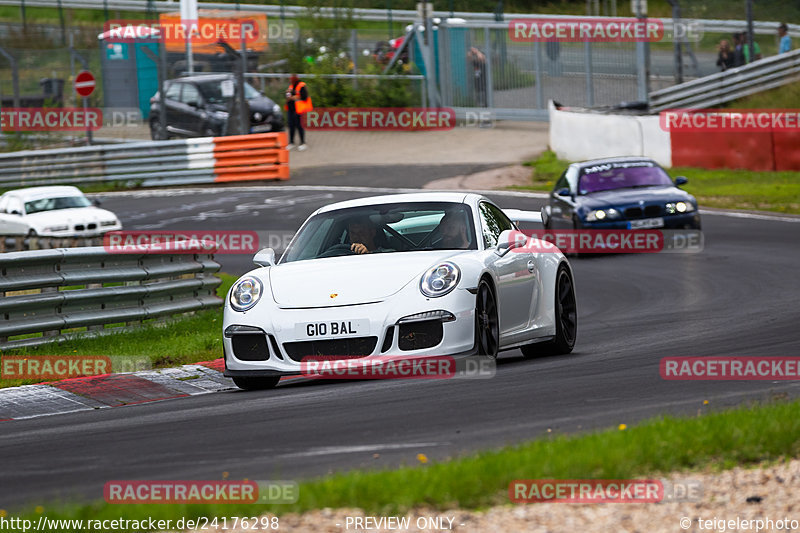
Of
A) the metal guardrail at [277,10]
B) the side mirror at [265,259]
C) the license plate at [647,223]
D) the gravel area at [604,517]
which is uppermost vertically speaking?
the metal guardrail at [277,10]

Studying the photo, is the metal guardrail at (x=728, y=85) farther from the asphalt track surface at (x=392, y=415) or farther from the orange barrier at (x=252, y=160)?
the asphalt track surface at (x=392, y=415)

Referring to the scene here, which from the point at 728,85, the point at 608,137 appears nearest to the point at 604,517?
the point at 608,137

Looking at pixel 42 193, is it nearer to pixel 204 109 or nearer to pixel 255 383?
pixel 204 109

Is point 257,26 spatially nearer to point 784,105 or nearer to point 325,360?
point 784,105

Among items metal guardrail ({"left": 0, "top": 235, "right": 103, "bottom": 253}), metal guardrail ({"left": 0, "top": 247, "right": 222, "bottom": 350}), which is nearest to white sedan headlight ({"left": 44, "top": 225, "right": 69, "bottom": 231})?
metal guardrail ({"left": 0, "top": 235, "right": 103, "bottom": 253})

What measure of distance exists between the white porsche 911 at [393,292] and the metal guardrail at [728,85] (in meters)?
26.0

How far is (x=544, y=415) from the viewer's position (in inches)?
281

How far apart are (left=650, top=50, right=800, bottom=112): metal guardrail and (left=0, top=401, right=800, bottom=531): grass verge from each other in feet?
98.4

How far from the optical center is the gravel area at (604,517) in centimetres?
487

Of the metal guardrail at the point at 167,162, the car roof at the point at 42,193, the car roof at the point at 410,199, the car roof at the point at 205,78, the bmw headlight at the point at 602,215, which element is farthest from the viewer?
the car roof at the point at 205,78

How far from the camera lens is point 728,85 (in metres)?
35.6

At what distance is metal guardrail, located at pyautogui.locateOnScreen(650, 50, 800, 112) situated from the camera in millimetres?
35500

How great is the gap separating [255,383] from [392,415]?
7.61 feet

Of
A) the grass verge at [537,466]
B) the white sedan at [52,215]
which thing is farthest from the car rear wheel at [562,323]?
the white sedan at [52,215]
